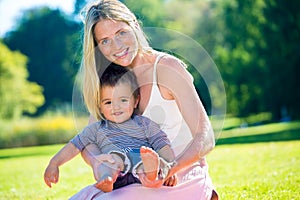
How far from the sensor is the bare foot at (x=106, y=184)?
10.2 feet

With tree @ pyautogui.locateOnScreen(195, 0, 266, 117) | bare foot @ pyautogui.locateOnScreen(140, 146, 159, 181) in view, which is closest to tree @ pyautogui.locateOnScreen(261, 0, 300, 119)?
tree @ pyautogui.locateOnScreen(195, 0, 266, 117)

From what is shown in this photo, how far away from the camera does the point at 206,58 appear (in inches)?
142

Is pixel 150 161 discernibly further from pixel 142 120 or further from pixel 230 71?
pixel 230 71

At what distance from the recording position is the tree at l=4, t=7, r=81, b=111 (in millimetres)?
41719

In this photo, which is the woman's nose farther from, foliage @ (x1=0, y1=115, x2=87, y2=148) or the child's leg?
foliage @ (x1=0, y1=115, x2=87, y2=148)

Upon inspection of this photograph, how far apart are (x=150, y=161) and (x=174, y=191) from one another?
592 mm

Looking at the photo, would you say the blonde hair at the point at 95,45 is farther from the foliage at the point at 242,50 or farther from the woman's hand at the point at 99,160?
the foliage at the point at 242,50

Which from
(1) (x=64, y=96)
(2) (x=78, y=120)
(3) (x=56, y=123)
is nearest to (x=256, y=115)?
(3) (x=56, y=123)

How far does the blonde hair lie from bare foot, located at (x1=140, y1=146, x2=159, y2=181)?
0.81 meters

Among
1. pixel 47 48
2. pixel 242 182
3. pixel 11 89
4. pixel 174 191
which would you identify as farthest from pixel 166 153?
pixel 47 48

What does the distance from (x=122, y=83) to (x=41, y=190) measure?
3.52 metres

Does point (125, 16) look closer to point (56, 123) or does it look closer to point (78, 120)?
point (78, 120)

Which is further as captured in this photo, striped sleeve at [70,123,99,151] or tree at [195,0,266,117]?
tree at [195,0,266,117]

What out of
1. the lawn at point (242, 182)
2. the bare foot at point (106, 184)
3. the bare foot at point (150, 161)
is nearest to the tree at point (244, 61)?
the lawn at point (242, 182)
